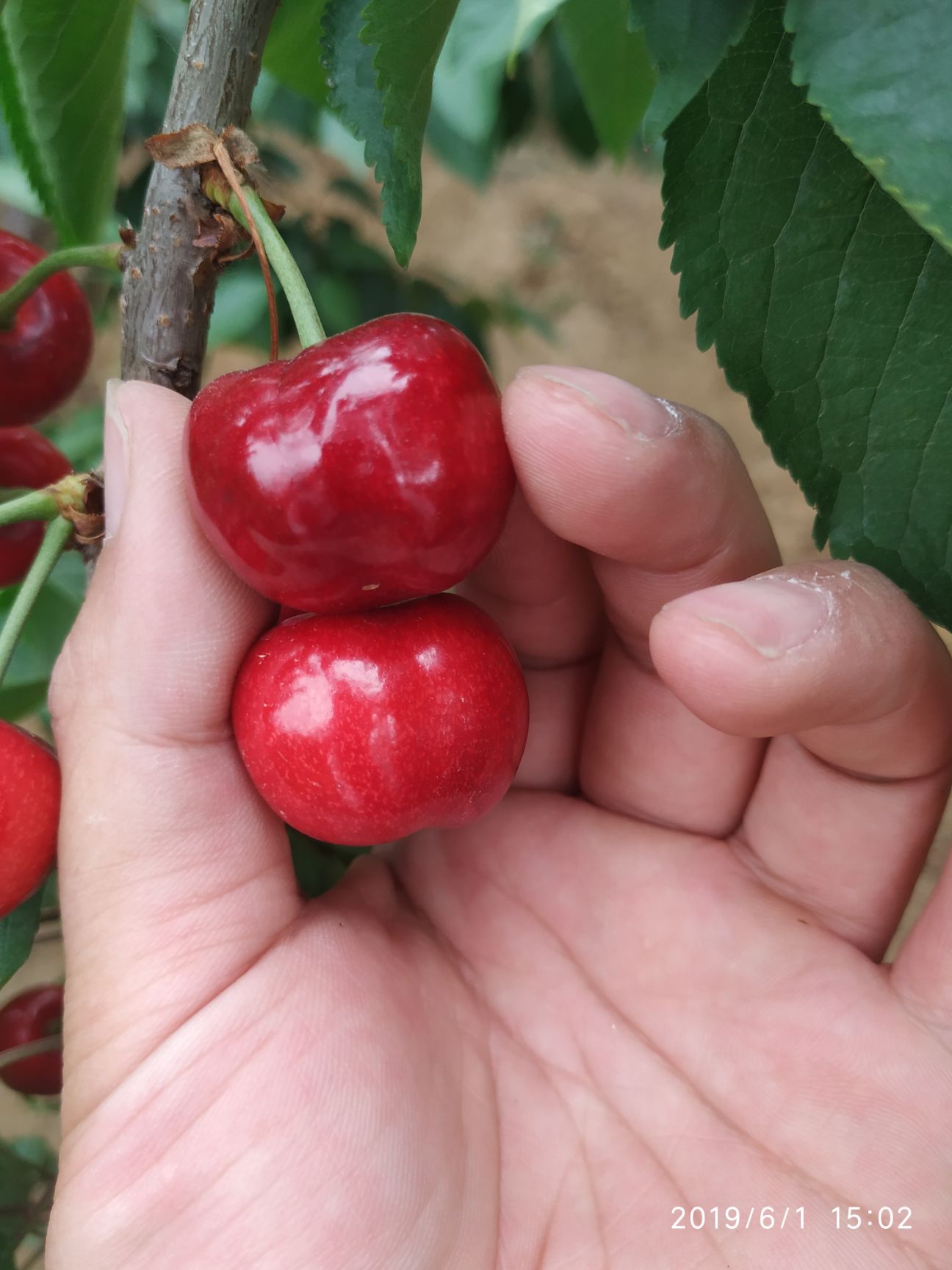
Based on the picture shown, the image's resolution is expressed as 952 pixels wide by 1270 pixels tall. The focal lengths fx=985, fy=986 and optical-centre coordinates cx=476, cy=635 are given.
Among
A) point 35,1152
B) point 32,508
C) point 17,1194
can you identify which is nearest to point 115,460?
point 32,508

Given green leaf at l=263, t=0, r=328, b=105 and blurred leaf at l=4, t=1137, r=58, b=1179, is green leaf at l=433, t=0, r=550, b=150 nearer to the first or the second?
green leaf at l=263, t=0, r=328, b=105

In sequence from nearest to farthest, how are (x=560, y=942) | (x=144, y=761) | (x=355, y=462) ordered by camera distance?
(x=355, y=462) → (x=144, y=761) → (x=560, y=942)

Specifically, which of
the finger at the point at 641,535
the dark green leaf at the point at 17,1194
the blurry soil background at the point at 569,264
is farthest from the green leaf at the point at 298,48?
the blurry soil background at the point at 569,264

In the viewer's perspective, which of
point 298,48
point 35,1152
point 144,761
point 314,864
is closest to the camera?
point 144,761

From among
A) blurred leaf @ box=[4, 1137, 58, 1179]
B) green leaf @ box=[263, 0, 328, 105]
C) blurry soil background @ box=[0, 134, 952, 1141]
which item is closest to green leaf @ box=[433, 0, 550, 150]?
green leaf @ box=[263, 0, 328, 105]

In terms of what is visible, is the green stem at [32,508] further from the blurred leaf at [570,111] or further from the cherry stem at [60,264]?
the blurred leaf at [570,111]

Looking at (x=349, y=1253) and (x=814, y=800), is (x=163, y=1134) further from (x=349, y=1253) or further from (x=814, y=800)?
(x=814, y=800)

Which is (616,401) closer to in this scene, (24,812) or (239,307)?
(24,812)
